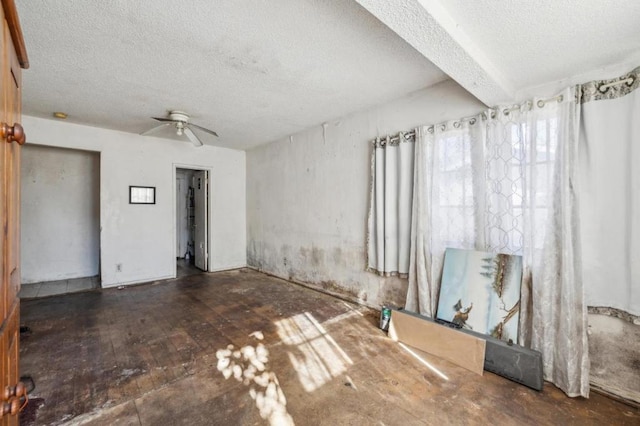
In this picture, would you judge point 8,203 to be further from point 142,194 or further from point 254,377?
point 142,194

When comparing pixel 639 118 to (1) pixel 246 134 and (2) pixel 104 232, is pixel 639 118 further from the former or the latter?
(2) pixel 104 232

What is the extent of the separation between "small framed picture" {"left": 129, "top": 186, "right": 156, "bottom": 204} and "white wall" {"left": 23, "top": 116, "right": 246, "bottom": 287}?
69 millimetres

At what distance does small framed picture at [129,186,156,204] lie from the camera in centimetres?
463

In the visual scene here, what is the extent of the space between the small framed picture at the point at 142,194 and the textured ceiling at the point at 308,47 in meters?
1.71

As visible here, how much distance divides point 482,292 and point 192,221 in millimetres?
6359

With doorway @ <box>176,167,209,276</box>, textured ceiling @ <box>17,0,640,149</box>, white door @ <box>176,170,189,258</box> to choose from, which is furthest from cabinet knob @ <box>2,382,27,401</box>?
white door @ <box>176,170,189,258</box>

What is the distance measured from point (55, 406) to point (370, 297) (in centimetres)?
289

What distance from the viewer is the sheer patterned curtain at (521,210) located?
2.00 meters

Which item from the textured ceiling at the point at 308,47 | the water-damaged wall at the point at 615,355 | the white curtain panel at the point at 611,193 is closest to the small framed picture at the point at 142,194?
the textured ceiling at the point at 308,47

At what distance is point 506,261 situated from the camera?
234 cm

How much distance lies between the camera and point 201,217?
5793 millimetres

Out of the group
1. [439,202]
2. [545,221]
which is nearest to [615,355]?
[545,221]

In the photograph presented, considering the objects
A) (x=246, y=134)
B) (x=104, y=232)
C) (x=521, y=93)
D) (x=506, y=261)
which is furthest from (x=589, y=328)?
(x=104, y=232)

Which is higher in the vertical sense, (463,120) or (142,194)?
(463,120)
